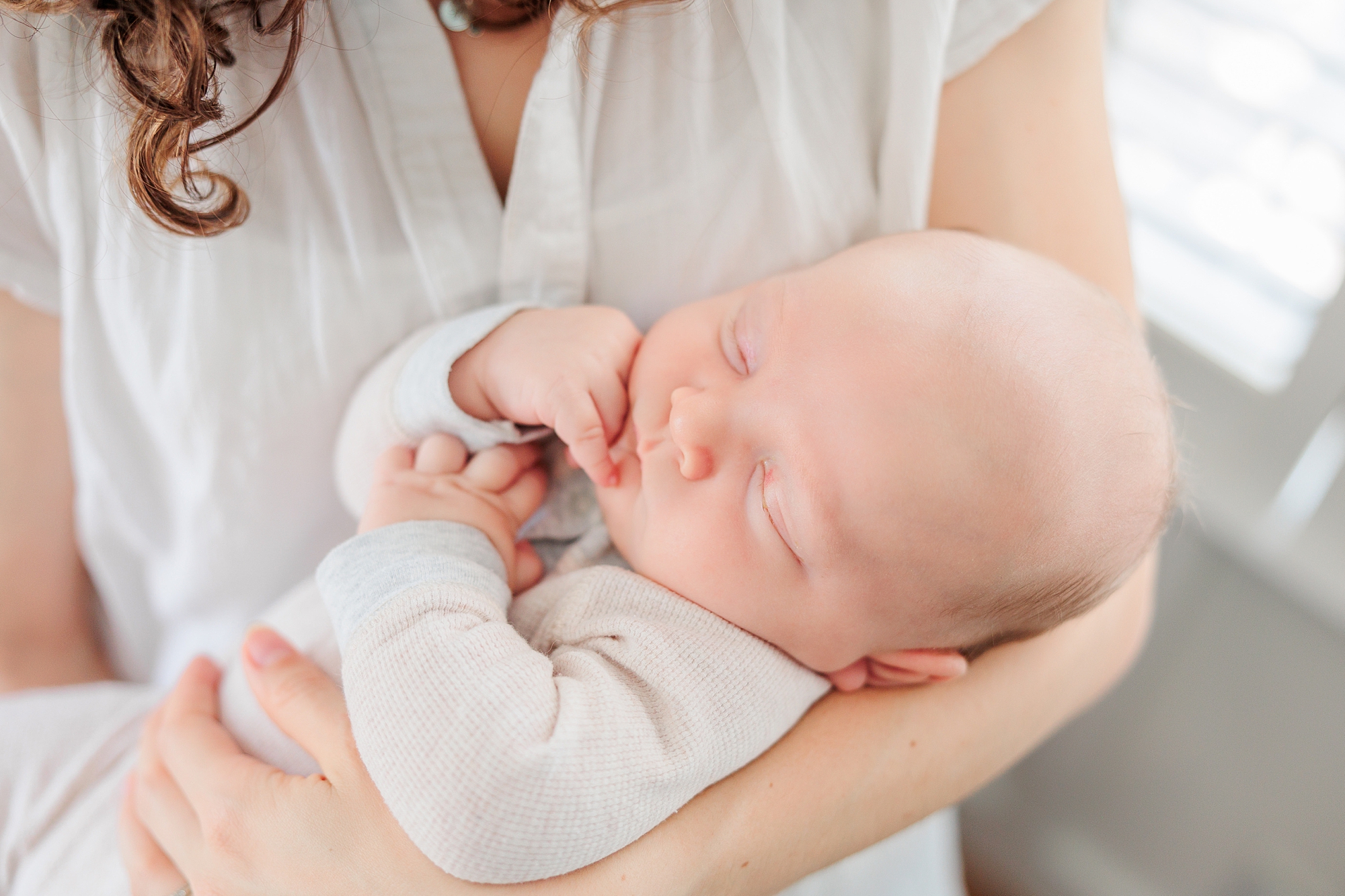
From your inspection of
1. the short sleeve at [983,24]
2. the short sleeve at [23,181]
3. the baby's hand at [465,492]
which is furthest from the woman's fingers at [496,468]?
the short sleeve at [983,24]

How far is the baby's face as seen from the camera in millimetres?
699

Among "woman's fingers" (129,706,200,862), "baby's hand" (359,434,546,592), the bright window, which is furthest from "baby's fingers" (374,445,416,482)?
the bright window

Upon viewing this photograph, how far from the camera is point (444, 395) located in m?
0.79

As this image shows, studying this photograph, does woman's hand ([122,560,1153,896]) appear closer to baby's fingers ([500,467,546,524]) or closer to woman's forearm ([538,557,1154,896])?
woman's forearm ([538,557,1154,896])

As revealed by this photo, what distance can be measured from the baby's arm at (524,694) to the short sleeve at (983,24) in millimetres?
585

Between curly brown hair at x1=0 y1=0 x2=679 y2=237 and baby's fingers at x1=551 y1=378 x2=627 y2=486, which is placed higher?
curly brown hair at x1=0 y1=0 x2=679 y2=237

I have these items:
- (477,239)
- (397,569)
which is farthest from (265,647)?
(477,239)

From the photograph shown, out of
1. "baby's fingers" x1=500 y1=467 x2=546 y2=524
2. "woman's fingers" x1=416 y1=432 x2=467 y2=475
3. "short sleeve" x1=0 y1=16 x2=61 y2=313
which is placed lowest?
"baby's fingers" x1=500 y1=467 x2=546 y2=524

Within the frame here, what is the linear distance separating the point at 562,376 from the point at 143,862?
1.91 feet

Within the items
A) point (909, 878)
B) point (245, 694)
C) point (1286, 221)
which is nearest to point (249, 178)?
point (245, 694)

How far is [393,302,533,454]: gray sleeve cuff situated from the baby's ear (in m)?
0.41

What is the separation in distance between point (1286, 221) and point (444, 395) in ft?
4.05

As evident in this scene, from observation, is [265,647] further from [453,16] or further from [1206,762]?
[1206,762]

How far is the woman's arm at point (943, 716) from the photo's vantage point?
0.73 meters
